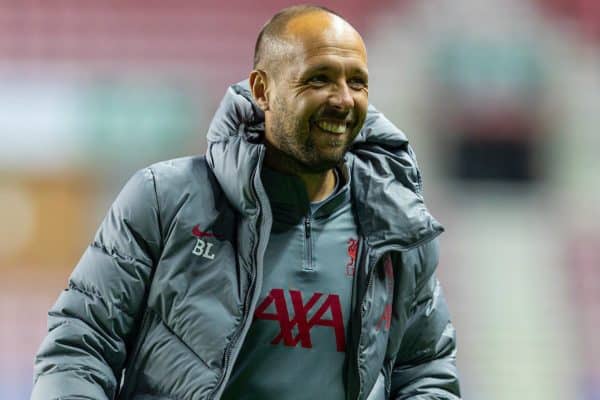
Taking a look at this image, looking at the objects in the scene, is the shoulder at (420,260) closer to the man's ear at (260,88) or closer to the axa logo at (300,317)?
the axa logo at (300,317)

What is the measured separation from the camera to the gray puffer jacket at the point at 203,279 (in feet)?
5.22

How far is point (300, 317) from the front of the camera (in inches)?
65.0

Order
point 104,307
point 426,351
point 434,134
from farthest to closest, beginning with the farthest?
point 434,134, point 426,351, point 104,307

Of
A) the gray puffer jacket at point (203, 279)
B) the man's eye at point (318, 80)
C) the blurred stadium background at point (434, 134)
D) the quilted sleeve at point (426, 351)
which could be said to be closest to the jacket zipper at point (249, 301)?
the gray puffer jacket at point (203, 279)

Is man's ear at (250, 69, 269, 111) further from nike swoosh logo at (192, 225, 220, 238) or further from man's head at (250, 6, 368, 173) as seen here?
nike swoosh logo at (192, 225, 220, 238)

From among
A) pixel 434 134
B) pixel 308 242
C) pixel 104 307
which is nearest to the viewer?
pixel 104 307

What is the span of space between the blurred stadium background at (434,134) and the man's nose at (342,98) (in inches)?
133

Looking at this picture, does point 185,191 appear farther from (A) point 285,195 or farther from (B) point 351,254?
(B) point 351,254

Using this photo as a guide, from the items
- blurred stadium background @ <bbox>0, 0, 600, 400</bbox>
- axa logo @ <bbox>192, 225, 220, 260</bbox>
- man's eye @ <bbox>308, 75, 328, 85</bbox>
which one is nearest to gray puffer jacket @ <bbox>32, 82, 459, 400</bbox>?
axa logo @ <bbox>192, 225, 220, 260</bbox>

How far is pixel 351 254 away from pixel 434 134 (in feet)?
12.0

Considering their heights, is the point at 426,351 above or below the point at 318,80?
below

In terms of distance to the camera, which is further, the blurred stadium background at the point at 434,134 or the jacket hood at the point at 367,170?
the blurred stadium background at the point at 434,134

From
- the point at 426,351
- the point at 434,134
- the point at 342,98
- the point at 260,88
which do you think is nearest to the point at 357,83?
the point at 342,98

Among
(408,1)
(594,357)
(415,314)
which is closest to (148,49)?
(408,1)
